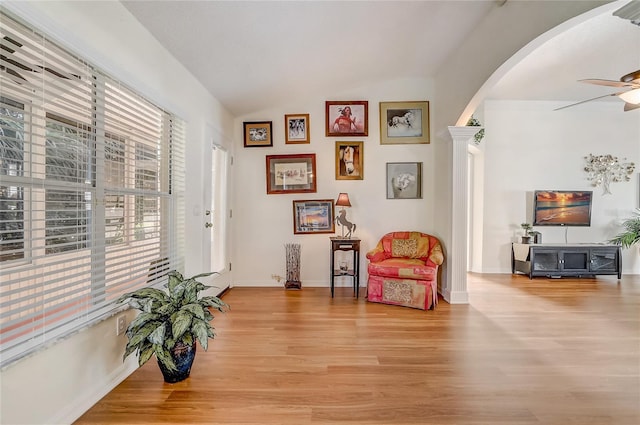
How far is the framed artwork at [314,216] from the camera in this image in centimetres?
428

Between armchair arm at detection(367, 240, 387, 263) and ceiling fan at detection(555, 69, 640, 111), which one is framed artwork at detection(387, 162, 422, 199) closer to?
armchair arm at detection(367, 240, 387, 263)

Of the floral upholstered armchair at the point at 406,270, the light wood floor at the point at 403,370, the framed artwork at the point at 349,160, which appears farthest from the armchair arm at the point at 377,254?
the framed artwork at the point at 349,160

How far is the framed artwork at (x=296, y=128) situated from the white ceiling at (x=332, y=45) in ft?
0.95

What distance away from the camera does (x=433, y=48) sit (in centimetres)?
339

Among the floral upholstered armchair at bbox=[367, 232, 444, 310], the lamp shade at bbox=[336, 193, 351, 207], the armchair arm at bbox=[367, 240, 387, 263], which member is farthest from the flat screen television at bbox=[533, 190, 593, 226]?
the lamp shade at bbox=[336, 193, 351, 207]

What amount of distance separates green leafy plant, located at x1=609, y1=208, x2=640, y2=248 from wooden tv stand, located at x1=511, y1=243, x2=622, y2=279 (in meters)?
0.14

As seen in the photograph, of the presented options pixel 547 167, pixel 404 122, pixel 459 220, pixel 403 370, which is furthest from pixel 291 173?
pixel 547 167

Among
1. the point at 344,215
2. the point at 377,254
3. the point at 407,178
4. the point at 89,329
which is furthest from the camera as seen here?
the point at 407,178

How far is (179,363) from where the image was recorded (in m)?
1.91

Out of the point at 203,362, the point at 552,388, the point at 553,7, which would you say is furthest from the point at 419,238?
the point at 203,362

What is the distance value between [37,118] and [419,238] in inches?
149

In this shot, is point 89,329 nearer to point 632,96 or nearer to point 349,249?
point 349,249

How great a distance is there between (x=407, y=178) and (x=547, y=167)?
A: 110 inches

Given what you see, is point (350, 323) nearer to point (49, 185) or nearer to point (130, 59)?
point (49, 185)
